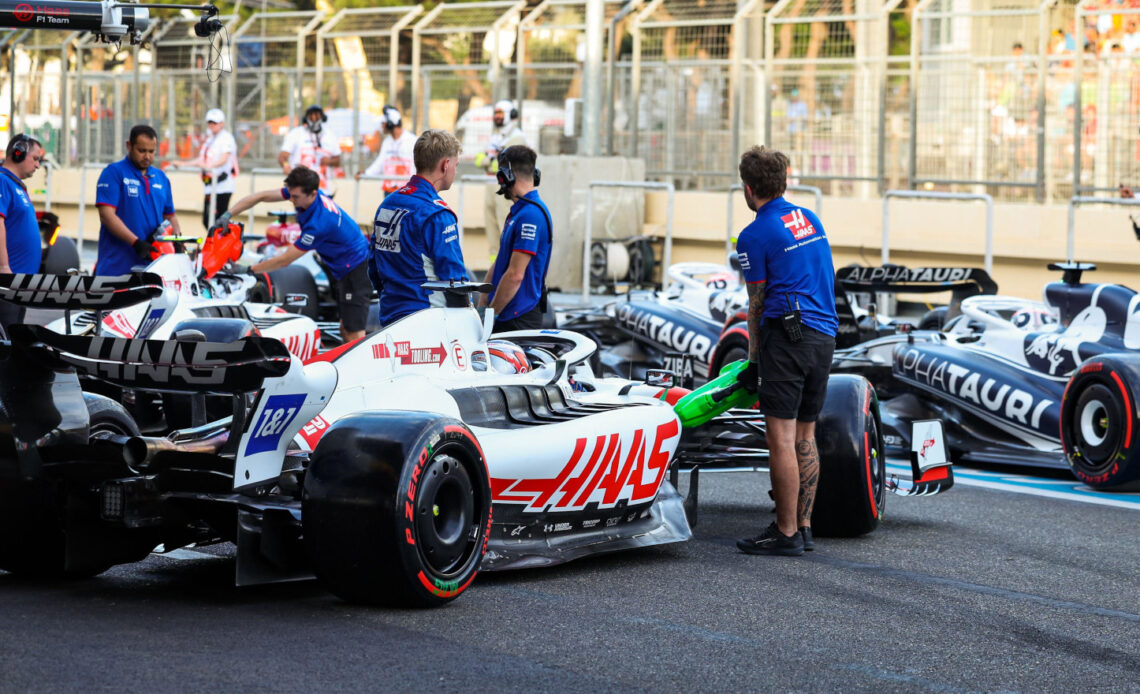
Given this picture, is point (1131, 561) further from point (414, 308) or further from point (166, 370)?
point (166, 370)

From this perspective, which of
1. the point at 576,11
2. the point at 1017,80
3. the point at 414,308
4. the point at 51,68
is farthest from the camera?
the point at 51,68

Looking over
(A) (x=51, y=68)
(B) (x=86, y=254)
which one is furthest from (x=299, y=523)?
(A) (x=51, y=68)

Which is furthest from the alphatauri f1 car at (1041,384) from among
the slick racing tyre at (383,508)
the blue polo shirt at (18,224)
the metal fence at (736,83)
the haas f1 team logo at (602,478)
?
the metal fence at (736,83)

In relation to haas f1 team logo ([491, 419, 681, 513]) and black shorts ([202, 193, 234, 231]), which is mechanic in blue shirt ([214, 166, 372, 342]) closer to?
haas f1 team logo ([491, 419, 681, 513])

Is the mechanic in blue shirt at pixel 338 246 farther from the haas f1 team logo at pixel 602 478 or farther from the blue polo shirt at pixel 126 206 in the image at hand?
the haas f1 team logo at pixel 602 478

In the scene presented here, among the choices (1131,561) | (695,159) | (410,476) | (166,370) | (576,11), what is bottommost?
(1131,561)

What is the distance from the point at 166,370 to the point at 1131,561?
426cm

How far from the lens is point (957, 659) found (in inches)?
205

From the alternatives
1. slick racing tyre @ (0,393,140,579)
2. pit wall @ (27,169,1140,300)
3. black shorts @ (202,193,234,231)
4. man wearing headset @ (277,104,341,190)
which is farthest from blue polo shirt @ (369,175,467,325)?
black shorts @ (202,193,234,231)

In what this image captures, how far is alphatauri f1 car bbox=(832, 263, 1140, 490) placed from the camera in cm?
912

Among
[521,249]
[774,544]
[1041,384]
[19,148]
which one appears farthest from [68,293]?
[1041,384]

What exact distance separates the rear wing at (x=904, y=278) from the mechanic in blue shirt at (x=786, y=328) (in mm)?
4578

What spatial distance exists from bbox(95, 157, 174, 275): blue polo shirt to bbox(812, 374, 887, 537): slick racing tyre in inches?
223

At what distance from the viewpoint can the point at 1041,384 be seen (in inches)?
396
